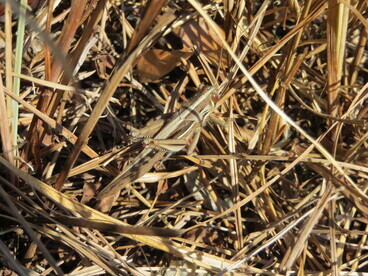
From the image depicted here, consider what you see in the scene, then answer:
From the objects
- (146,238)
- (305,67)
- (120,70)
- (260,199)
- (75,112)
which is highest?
(120,70)

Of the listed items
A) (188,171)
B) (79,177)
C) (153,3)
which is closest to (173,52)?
(188,171)

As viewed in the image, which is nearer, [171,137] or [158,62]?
[171,137]

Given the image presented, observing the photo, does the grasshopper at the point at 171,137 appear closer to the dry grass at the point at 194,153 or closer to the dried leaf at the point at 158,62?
the dry grass at the point at 194,153

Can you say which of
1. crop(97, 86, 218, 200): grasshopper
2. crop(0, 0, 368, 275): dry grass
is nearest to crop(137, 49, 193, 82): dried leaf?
crop(0, 0, 368, 275): dry grass

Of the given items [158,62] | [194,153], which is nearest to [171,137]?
[194,153]

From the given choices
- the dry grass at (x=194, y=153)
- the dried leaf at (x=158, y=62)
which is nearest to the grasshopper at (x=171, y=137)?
the dry grass at (x=194, y=153)

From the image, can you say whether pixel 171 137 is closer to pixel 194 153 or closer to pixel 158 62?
pixel 194 153

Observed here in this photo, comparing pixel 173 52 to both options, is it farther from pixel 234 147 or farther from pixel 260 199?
pixel 260 199
